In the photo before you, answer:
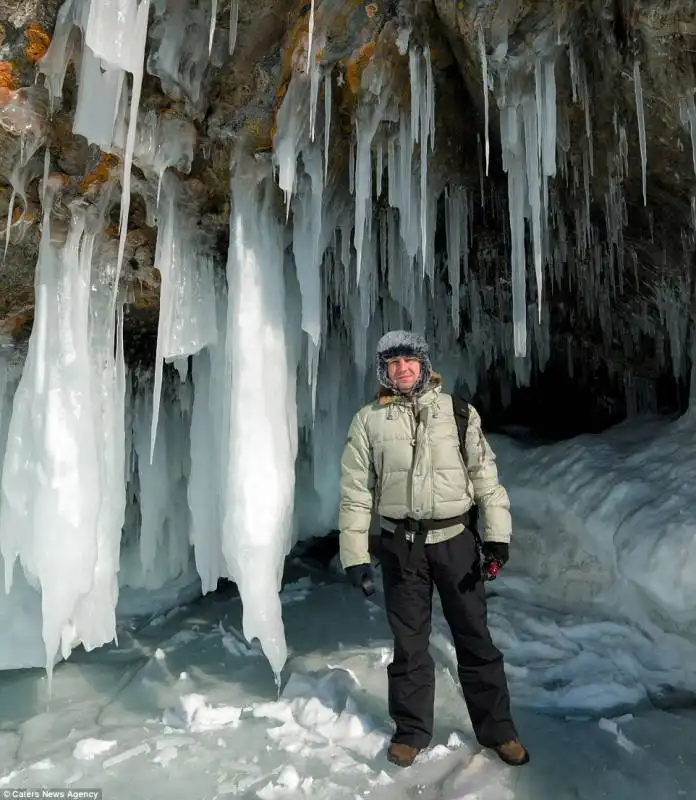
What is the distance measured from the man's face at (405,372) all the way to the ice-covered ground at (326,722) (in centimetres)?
170

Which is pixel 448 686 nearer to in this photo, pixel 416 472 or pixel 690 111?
pixel 416 472

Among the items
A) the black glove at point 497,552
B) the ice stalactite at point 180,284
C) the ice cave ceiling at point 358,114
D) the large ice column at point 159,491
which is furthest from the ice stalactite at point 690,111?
the large ice column at point 159,491

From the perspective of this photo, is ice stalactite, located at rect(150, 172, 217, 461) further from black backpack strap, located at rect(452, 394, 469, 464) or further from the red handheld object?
the red handheld object

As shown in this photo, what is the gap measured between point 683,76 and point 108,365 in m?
4.05

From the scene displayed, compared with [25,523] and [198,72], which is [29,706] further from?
[198,72]

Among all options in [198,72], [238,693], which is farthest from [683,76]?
[238,693]

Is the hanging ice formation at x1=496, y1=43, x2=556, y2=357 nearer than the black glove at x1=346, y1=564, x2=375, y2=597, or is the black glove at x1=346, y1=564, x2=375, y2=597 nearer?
the black glove at x1=346, y1=564, x2=375, y2=597

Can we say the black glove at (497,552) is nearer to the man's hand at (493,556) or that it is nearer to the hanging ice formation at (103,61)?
the man's hand at (493,556)

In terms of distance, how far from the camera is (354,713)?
3.22 m

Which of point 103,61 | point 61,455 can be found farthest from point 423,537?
point 103,61

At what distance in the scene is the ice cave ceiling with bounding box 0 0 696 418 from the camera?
3.12 meters

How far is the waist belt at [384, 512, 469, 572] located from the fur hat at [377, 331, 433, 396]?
23.7 inches

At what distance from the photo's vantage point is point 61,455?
13.2 ft

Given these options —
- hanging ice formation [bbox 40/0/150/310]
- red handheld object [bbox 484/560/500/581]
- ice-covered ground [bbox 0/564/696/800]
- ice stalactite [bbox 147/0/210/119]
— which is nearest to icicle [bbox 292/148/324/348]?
ice stalactite [bbox 147/0/210/119]
